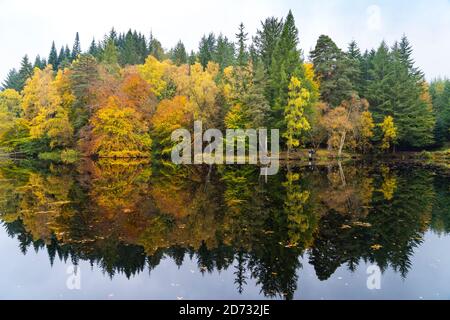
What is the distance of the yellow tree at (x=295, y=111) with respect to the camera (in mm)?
41219

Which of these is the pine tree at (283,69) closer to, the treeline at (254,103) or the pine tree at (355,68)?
the treeline at (254,103)

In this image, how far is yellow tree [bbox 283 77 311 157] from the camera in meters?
41.2

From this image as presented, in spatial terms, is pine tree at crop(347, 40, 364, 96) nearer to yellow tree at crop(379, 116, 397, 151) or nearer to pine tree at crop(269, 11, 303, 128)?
yellow tree at crop(379, 116, 397, 151)

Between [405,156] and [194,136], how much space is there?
28.9m

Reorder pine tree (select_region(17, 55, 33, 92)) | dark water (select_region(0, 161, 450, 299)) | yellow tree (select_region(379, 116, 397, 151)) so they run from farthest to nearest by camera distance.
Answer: pine tree (select_region(17, 55, 33, 92))
yellow tree (select_region(379, 116, 397, 151))
dark water (select_region(0, 161, 450, 299))

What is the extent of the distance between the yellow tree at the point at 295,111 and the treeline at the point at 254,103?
0.38ft

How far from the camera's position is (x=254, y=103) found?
4122 centimetres

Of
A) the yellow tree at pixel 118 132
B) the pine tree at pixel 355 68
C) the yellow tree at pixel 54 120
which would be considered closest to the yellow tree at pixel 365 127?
the pine tree at pixel 355 68

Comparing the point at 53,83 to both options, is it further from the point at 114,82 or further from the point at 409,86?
the point at 409,86

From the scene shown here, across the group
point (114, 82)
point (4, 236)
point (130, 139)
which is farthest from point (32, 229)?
point (114, 82)

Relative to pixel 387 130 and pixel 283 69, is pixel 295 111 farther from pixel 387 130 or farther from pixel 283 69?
pixel 387 130

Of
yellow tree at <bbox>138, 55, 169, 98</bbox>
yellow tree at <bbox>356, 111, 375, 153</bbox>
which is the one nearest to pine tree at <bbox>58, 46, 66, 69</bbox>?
yellow tree at <bbox>138, 55, 169, 98</bbox>

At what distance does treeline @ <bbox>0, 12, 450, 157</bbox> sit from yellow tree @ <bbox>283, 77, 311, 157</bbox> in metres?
0.12

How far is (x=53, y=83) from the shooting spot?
175ft
